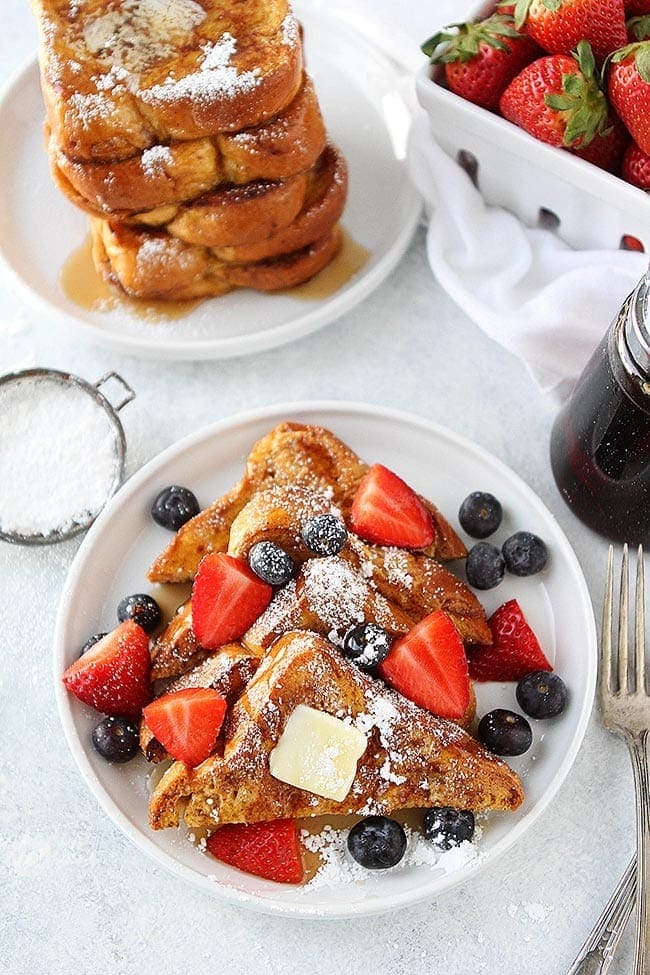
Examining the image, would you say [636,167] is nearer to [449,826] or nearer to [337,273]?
[337,273]

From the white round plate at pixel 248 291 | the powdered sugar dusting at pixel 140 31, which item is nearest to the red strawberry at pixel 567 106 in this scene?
the white round plate at pixel 248 291

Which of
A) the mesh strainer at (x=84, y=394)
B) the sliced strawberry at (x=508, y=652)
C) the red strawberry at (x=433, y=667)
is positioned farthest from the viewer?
the mesh strainer at (x=84, y=394)

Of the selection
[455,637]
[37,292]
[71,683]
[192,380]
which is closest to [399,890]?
[455,637]

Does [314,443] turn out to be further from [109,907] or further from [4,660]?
[109,907]

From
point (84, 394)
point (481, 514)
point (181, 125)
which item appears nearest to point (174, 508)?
point (84, 394)

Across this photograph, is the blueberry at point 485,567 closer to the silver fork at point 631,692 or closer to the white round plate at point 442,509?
the white round plate at point 442,509

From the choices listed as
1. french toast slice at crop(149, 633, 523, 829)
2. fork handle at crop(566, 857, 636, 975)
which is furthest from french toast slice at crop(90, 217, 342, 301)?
fork handle at crop(566, 857, 636, 975)
